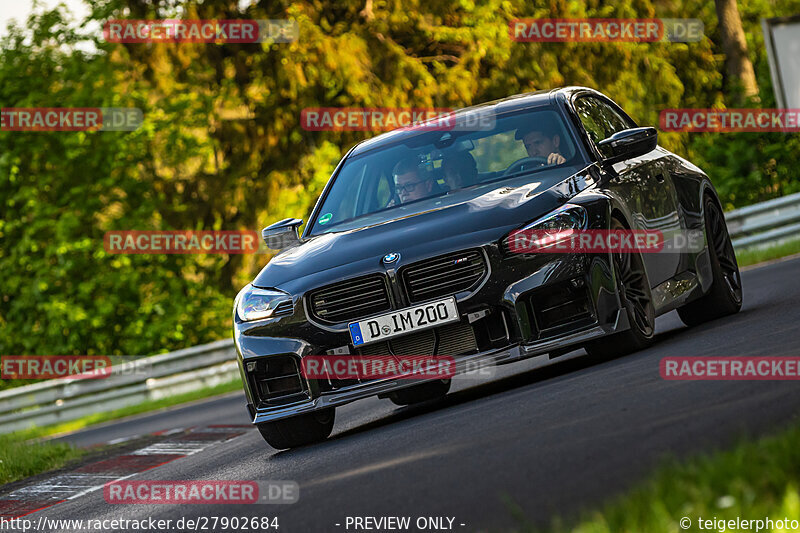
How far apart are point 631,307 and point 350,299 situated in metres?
1.67

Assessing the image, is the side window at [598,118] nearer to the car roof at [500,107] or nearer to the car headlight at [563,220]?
the car roof at [500,107]

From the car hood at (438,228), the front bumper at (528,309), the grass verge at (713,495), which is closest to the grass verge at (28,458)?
the car hood at (438,228)

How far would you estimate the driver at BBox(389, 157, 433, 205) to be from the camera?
8672 millimetres

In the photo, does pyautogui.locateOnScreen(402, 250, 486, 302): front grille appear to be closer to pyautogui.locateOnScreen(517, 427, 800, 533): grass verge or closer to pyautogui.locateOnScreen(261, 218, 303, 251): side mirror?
pyautogui.locateOnScreen(261, 218, 303, 251): side mirror

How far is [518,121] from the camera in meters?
8.88

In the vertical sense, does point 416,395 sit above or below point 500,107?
below

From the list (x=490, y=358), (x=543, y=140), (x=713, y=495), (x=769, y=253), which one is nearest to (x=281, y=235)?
(x=543, y=140)

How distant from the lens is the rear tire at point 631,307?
769cm

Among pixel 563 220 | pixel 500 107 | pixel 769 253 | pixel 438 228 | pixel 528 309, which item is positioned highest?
pixel 500 107

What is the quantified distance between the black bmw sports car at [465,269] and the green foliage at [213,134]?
17800 millimetres

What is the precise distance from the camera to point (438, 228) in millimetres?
7617

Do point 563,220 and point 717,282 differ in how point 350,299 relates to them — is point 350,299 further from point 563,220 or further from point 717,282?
point 717,282

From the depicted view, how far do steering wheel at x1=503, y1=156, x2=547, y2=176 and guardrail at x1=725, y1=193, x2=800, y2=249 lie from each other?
12.2 metres

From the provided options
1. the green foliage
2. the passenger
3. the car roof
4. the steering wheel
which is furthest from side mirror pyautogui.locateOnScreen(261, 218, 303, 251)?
the green foliage
